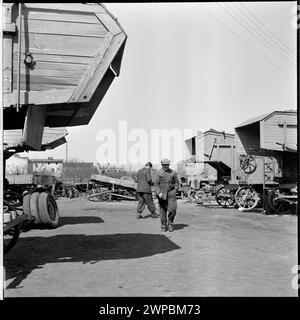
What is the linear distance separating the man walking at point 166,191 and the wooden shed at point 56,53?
556 centimetres

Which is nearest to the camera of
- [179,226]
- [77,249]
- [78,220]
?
[77,249]

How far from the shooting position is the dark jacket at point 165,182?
34.7ft

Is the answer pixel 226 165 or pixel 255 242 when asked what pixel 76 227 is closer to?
pixel 255 242

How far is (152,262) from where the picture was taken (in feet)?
21.9

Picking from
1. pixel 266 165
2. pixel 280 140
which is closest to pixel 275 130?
pixel 280 140

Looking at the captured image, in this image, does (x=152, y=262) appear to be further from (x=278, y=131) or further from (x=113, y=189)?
(x=113, y=189)

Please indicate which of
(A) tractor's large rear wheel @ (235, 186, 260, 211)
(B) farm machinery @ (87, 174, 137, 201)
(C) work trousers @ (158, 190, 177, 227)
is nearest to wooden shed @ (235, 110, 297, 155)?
(A) tractor's large rear wheel @ (235, 186, 260, 211)

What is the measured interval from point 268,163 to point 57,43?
11998 mm

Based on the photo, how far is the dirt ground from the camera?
5180 millimetres

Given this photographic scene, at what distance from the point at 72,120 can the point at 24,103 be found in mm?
1665

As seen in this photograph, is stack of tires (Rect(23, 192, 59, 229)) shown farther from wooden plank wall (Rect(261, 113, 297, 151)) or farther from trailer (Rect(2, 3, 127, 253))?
wooden plank wall (Rect(261, 113, 297, 151))

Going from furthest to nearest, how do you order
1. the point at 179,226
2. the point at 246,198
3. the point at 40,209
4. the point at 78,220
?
the point at 246,198 < the point at 78,220 < the point at 179,226 < the point at 40,209

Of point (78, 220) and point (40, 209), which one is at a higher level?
point (40, 209)
